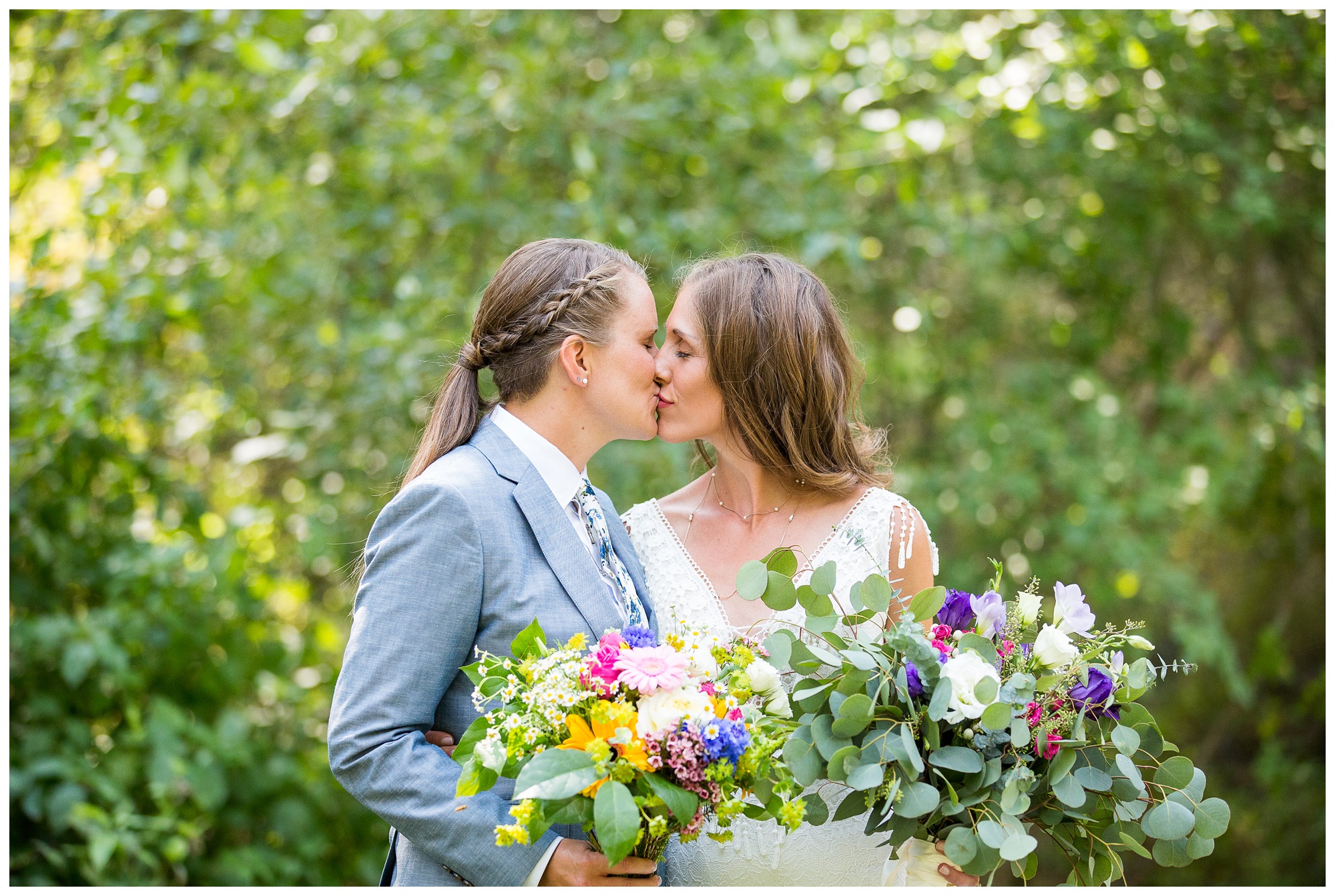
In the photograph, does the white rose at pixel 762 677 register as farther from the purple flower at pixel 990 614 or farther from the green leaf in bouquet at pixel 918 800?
the purple flower at pixel 990 614

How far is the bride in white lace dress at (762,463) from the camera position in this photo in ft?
7.25

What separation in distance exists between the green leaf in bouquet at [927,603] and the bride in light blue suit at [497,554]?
1.84 ft

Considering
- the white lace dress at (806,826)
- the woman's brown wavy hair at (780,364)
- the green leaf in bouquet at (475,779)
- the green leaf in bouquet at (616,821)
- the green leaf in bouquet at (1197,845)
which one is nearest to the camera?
the green leaf in bouquet at (616,821)

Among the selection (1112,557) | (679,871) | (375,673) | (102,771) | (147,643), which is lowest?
(1112,557)

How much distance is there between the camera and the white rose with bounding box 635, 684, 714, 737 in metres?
1.38

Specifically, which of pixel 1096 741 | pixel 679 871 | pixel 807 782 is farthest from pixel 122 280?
pixel 1096 741

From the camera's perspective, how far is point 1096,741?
1649 millimetres

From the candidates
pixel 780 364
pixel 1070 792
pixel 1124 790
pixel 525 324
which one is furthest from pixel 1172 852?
pixel 525 324

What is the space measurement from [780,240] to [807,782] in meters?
2.79

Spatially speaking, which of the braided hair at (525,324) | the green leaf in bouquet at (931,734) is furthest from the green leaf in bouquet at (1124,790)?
the braided hair at (525,324)

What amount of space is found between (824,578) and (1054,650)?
383 mm

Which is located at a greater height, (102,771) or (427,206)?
(427,206)

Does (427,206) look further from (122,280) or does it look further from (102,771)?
(102,771)

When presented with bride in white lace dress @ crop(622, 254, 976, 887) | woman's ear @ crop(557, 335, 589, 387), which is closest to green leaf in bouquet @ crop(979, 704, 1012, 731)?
bride in white lace dress @ crop(622, 254, 976, 887)
